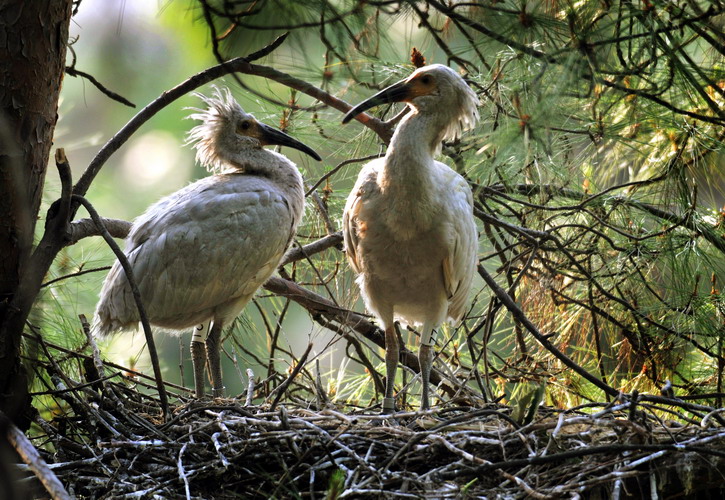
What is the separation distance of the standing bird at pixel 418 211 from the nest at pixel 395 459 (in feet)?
3.38

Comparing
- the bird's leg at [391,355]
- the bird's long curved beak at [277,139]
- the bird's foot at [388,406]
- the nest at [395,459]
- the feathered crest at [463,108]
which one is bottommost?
the nest at [395,459]

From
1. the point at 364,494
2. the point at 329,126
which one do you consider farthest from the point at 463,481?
the point at 329,126

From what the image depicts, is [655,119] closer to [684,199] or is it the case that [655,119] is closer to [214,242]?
[684,199]

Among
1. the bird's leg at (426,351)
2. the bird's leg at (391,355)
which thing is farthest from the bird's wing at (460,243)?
the bird's leg at (391,355)

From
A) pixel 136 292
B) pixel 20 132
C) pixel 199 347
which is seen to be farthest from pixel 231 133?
pixel 136 292

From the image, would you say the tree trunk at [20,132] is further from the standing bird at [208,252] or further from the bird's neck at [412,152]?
the bird's neck at [412,152]

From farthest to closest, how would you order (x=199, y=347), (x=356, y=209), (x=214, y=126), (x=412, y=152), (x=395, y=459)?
1. (x=214, y=126)
2. (x=199, y=347)
3. (x=356, y=209)
4. (x=412, y=152)
5. (x=395, y=459)

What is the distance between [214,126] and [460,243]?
1.75 meters

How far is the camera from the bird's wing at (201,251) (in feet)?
13.6

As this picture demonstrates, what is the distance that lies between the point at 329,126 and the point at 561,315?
1709 mm

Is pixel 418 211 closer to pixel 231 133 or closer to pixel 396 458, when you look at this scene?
pixel 396 458

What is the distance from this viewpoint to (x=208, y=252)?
4.16 m

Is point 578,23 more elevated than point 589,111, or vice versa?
point 589,111

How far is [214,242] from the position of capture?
416 cm
